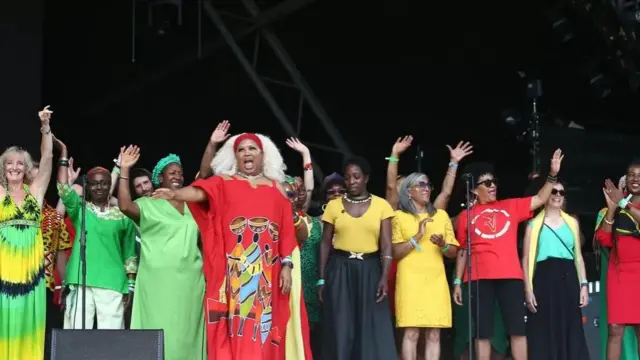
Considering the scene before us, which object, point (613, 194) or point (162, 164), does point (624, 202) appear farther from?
point (162, 164)

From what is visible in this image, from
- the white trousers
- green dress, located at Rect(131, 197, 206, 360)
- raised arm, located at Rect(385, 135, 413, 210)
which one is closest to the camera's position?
green dress, located at Rect(131, 197, 206, 360)

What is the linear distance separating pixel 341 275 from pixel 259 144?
1.76m

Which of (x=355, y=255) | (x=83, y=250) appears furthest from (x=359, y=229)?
(x=83, y=250)

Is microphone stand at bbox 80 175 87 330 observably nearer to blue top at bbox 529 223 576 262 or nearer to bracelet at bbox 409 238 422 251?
bracelet at bbox 409 238 422 251

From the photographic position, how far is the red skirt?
8.78m

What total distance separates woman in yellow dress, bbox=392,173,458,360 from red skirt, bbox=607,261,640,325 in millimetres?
1309

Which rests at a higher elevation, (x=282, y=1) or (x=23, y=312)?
(x=282, y=1)

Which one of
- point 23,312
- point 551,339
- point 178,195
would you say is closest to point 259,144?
point 178,195

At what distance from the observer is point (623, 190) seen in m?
9.41

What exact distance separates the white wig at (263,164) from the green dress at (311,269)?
5.21 feet

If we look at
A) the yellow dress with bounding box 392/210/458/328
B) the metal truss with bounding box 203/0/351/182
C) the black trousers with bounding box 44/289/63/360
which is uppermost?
the metal truss with bounding box 203/0/351/182

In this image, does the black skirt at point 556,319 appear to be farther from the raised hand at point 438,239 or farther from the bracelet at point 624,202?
the raised hand at point 438,239

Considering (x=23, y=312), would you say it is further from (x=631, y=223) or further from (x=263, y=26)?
(x=263, y=26)

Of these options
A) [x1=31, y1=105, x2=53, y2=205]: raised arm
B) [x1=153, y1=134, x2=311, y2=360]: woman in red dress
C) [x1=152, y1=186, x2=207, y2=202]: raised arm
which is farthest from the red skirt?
[x1=31, y1=105, x2=53, y2=205]: raised arm
